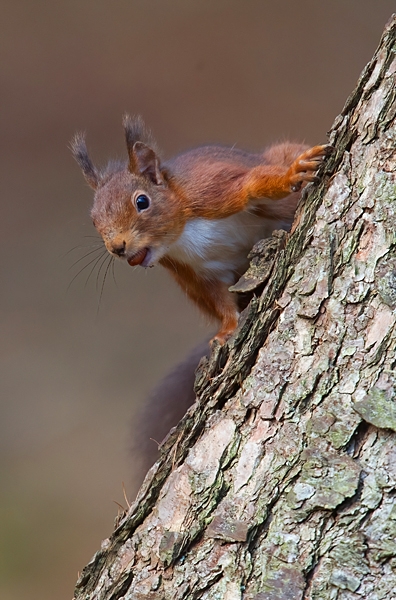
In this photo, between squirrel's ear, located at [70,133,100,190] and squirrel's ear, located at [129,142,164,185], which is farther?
squirrel's ear, located at [70,133,100,190]

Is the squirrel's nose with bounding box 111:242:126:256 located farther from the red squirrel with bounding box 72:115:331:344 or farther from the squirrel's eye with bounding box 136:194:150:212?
the squirrel's eye with bounding box 136:194:150:212

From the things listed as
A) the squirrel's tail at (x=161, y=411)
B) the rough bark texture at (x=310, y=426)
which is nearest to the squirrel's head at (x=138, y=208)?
the rough bark texture at (x=310, y=426)

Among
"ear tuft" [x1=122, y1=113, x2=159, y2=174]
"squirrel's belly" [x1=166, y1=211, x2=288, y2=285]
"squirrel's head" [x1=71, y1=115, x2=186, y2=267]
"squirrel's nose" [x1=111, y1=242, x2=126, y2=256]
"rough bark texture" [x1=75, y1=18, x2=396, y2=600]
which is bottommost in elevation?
"rough bark texture" [x1=75, y1=18, x2=396, y2=600]

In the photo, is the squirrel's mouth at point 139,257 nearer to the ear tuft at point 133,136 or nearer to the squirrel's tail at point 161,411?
the ear tuft at point 133,136

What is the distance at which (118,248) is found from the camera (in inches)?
67.1

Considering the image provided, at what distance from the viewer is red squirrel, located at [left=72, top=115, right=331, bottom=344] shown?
68.2 inches

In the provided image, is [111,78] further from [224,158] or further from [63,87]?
[224,158]

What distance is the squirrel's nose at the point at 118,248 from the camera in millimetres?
1700

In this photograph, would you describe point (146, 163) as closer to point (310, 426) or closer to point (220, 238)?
point (220, 238)

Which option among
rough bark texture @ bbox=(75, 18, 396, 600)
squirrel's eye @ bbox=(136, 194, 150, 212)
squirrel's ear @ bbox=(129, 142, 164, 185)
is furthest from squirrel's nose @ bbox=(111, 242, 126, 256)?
rough bark texture @ bbox=(75, 18, 396, 600)

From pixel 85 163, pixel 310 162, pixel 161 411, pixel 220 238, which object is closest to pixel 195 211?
pixel 220 238

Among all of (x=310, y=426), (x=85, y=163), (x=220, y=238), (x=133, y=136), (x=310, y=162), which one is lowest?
(x=310, y=426)

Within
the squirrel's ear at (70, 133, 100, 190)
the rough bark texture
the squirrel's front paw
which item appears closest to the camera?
the rough bark texture

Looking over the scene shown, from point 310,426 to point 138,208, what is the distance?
818mm
